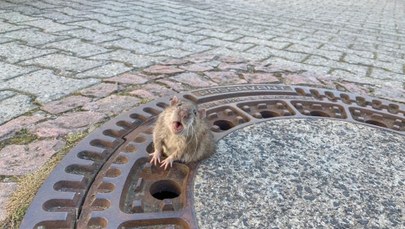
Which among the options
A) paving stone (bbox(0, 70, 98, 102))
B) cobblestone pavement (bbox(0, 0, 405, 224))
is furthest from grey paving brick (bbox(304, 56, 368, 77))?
paving stone (bbox(0, 70, 98, 102))

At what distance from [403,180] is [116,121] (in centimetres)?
158

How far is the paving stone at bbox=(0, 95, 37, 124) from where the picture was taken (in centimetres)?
236

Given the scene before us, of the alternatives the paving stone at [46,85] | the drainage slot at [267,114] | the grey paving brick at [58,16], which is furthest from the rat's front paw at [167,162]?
the grey paving brick at [58,16]

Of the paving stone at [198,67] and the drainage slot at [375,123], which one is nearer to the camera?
the drainage slot at [375,123]

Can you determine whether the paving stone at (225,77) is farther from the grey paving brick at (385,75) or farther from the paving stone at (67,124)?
the grey paving brick at (385,75)

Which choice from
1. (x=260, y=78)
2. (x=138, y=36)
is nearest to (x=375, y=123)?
(x=260, y=78)

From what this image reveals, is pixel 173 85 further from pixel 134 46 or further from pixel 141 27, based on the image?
pixel 141 27

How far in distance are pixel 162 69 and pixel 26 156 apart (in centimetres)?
161

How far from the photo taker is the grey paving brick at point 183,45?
416cm

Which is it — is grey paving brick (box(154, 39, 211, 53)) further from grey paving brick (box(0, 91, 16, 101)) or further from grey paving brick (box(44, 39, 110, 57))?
grey paving brick (box(0, 91, 16, 101))

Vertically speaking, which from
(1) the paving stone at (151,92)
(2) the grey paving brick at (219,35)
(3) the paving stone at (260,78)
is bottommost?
(2) the grey paving brick at (219,35)

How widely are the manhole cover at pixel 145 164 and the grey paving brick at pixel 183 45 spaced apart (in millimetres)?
1364

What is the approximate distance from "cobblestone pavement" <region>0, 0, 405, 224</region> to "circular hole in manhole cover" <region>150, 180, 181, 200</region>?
1.94ft

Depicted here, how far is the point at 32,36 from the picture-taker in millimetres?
4039
